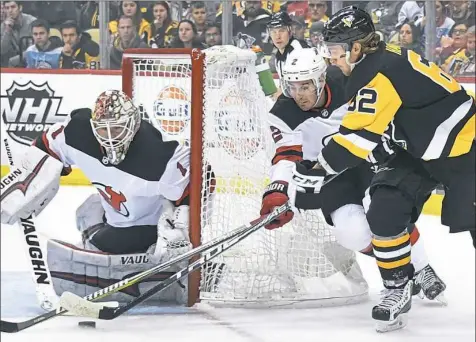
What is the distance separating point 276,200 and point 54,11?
327 centimetres

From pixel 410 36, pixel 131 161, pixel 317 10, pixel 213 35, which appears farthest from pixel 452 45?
pixel 131 161

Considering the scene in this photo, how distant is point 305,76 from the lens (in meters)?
3.34

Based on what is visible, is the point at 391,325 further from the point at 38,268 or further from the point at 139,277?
the point at 38,268

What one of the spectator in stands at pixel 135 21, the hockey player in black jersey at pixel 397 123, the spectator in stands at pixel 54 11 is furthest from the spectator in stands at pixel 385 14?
the hockey player in black jersey at pixel 397 123

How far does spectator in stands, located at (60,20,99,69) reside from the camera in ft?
20.3

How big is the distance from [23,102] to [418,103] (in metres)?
3.73

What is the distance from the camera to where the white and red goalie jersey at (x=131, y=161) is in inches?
137

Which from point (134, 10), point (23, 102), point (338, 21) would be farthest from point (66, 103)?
point (338, 21)

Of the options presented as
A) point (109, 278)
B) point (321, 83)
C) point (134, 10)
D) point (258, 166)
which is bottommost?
point (109, 278)

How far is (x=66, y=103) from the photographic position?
6199mm

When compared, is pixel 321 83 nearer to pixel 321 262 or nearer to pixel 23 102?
pixel 321 262

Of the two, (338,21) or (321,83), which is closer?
(338,21)

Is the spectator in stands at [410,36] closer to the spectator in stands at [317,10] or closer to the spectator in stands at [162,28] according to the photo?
the spectator in stands at [317,10]

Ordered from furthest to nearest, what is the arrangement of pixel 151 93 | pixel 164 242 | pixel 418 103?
1. pixel 151 93
2. pixel 164 242
3. pixel 418 103
